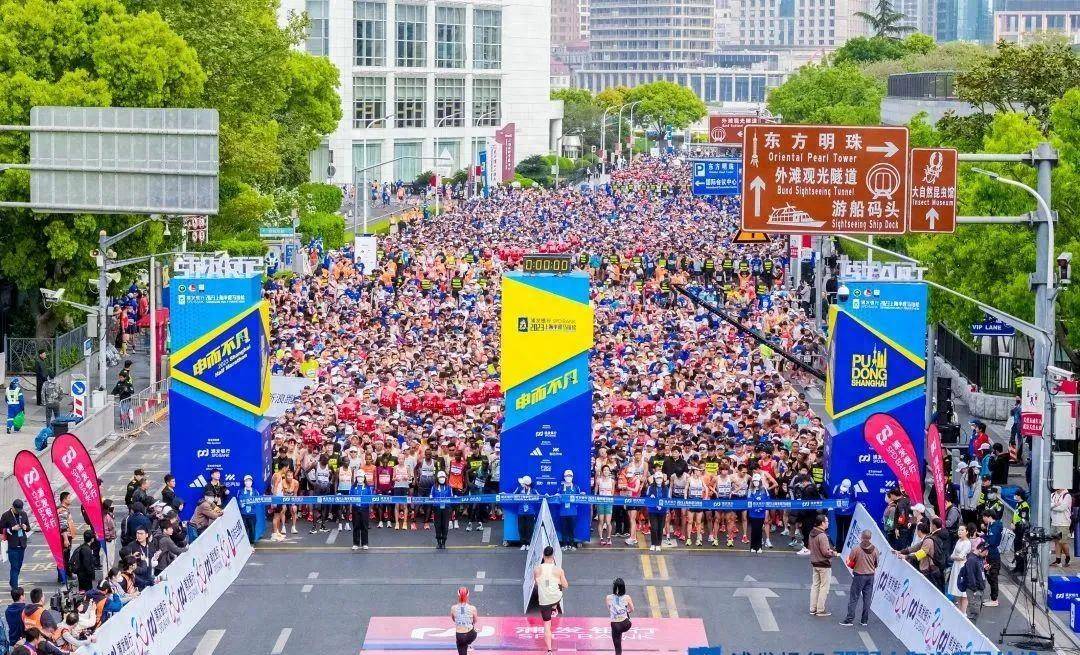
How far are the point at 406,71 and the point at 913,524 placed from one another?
4083 inches

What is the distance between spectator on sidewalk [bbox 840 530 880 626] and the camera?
25.6 metres

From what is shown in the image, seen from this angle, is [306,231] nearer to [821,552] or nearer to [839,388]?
[839,388]

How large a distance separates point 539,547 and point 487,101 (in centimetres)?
11490

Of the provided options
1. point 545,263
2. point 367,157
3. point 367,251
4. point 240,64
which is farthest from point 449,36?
point 545,263

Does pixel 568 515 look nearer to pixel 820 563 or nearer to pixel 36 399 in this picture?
pixel 820 563

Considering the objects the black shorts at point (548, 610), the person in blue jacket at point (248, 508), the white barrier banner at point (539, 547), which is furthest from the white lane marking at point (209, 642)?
the person in blue jacket at point (248, 508)

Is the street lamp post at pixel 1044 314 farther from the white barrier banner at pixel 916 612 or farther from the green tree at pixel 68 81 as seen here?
the green tree at pixel 68 81

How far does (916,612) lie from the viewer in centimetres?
2433

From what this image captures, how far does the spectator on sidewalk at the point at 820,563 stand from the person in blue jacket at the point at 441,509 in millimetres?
7129

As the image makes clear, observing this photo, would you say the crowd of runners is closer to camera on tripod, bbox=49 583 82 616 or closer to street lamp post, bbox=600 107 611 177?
camera on tripod, bbox=49 583 82 616

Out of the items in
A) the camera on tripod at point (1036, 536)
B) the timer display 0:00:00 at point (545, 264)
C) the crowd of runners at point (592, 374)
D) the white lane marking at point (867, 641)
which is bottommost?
the white lane marking at point (867, 641)

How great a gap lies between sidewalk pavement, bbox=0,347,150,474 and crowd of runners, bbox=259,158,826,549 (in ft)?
14.1

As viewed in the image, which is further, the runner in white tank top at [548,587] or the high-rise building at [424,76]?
the high-rise building at [424,76]

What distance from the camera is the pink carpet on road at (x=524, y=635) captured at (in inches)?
978
